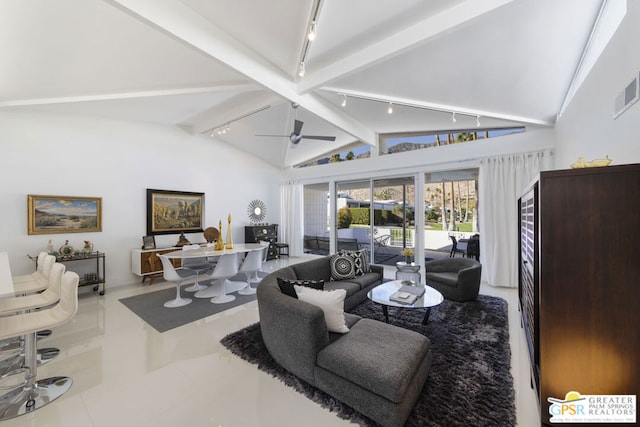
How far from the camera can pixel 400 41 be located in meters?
2.55

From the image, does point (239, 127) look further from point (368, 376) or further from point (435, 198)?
point (368, 376)

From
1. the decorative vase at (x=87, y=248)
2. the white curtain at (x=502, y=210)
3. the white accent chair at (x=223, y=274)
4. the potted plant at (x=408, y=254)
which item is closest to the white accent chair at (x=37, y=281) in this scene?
the decorative vase at (x=87, y=248)

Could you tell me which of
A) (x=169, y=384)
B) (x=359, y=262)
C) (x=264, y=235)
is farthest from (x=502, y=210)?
(x=264, y=235)

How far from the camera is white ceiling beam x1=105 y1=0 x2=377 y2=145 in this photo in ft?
6.92

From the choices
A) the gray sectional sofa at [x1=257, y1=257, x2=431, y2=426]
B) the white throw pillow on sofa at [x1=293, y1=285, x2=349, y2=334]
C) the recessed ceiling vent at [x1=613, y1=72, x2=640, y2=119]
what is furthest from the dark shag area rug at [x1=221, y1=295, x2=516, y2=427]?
the recessed ceiling vent at [x1=613, y1=72, x2=640, y2=119]

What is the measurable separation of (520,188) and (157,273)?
691 centimetres

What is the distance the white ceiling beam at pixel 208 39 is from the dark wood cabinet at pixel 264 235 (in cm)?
392

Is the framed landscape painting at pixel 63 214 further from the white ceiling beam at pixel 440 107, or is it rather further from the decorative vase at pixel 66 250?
the white ceiling beam at pixel 440 107

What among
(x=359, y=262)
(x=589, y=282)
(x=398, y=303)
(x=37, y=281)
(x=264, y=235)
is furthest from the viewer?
(x=264, y=235)

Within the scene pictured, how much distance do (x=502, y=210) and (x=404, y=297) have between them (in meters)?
2.97

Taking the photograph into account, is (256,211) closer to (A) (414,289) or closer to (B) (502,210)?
(A) (414,289)

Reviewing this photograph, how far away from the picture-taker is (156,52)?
8.99ft

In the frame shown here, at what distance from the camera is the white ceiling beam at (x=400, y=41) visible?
6.93ft

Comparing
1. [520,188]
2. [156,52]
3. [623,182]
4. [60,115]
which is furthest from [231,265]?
[520,188]
